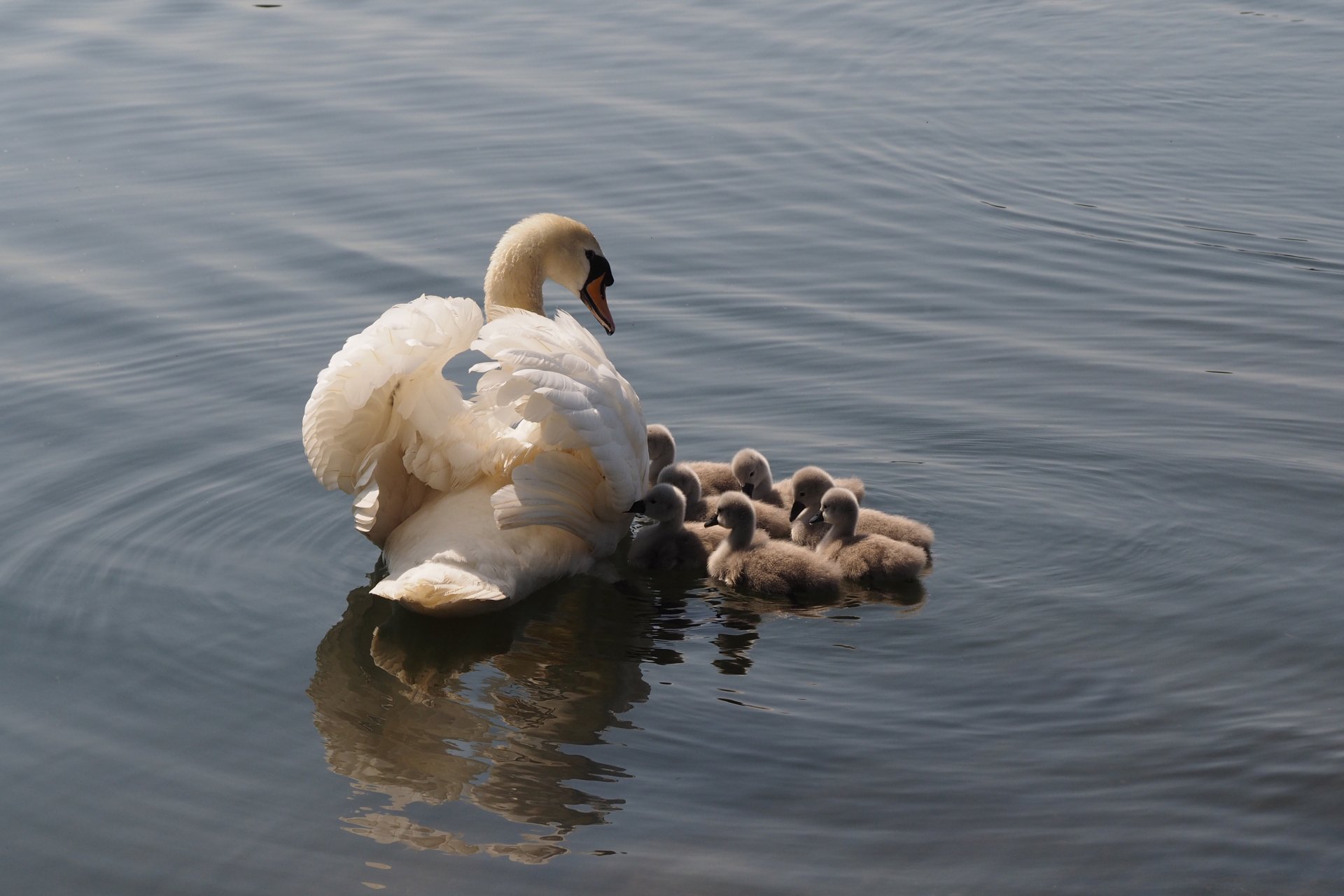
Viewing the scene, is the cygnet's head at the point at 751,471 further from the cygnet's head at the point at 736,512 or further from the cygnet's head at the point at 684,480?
the cygnet's head at the point at 736,512

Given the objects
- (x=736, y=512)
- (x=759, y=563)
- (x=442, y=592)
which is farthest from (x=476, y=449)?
(x=759, y=563)

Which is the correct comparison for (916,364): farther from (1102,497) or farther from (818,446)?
(1102,497)

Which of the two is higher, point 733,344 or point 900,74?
point 900,74

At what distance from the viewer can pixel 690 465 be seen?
872cm

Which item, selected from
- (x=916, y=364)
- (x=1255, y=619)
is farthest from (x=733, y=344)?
(x=1255, y=619)

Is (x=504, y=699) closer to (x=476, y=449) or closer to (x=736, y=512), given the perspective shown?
(x=476, y=449)

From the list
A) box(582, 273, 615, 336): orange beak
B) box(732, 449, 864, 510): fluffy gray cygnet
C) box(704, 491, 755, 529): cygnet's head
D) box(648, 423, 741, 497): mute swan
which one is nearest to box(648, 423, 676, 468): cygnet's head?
box(648, 423, 741, 497): mute swan

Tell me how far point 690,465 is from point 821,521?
0.94 meters

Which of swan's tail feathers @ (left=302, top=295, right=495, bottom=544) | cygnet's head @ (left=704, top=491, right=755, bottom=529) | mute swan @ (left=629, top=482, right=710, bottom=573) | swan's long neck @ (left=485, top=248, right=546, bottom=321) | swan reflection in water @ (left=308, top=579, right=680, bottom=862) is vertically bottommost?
swan reflection in water @ (left=308, top=579, right=680, bottom=862)

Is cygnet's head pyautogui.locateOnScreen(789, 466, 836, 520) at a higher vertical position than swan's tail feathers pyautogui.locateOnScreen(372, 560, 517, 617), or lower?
higher

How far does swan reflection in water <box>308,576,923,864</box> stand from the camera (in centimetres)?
577

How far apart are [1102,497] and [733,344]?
2.93 meters

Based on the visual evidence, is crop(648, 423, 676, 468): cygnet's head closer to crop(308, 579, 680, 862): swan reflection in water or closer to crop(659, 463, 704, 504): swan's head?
crop(659, 463, 704, 504): swan's head

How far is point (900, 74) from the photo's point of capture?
16.3 meters
